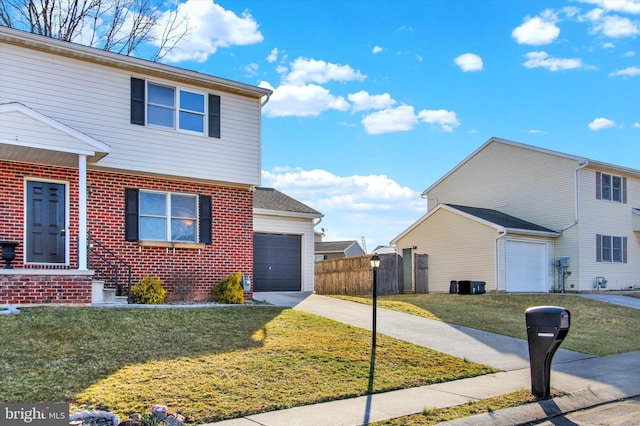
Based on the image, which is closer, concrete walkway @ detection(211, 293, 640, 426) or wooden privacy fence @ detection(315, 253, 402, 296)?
concrete walkway @ detection(211, 293, 640, 426)

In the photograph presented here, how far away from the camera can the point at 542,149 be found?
25938 mm

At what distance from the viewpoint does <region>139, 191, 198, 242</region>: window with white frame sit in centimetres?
1460

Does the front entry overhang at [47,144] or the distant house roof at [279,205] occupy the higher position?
the front entry overhang at [47,144]

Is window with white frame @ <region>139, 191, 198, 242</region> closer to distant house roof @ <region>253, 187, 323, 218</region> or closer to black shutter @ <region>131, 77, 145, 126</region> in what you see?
black shutter @ <region>131, 77, 145, 126</region>

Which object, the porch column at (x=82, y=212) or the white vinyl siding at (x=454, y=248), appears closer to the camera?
the porch column at (x=82, y=212)

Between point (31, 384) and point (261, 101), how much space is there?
35.6 ft

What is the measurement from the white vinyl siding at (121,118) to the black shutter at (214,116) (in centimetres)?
18

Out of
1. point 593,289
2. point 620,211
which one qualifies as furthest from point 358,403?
point 620,211

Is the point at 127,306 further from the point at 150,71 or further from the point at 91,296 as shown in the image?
the point at 150,71

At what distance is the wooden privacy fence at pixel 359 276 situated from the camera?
24469 mm

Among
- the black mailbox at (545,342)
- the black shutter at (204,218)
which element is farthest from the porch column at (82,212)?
the black mailbox at (545,342)

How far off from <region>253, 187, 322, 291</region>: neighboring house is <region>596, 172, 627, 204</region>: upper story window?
13.5 meters

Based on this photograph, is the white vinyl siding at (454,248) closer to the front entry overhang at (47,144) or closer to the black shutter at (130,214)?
the black shutter at (130,214)

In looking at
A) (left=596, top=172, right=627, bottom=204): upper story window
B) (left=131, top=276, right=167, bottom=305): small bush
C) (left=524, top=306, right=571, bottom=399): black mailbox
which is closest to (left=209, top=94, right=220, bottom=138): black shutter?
(left=131, top=276, right=167, bottom=305): small bush
